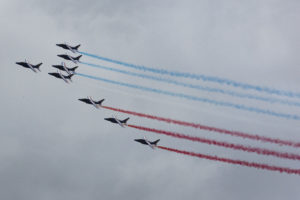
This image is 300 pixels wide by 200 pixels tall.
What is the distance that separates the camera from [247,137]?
117 meters

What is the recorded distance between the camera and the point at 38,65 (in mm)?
156250

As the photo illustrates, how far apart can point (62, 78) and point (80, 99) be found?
7.15m

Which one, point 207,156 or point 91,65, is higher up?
point 91,65

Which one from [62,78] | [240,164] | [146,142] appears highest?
[62,78]

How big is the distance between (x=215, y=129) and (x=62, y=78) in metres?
49.7

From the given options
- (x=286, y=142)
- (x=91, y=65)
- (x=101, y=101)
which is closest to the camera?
(x=286, y=142)

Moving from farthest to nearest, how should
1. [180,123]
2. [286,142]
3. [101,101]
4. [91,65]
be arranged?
[101,101] → [91,65] → [180,123] → [286,142]

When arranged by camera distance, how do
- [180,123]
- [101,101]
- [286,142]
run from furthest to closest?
1. [101,101]
2. [180,123]
3. [286,142]

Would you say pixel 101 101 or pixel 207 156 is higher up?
pixel 101 101

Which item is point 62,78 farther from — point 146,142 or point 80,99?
point 146,142

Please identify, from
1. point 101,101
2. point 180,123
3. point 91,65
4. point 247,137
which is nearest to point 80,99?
point 101,101

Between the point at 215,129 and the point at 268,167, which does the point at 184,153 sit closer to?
the point at 215,129

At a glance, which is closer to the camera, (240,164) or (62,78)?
(240,164)

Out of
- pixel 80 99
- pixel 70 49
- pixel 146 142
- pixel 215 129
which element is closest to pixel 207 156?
pixel 215 129
